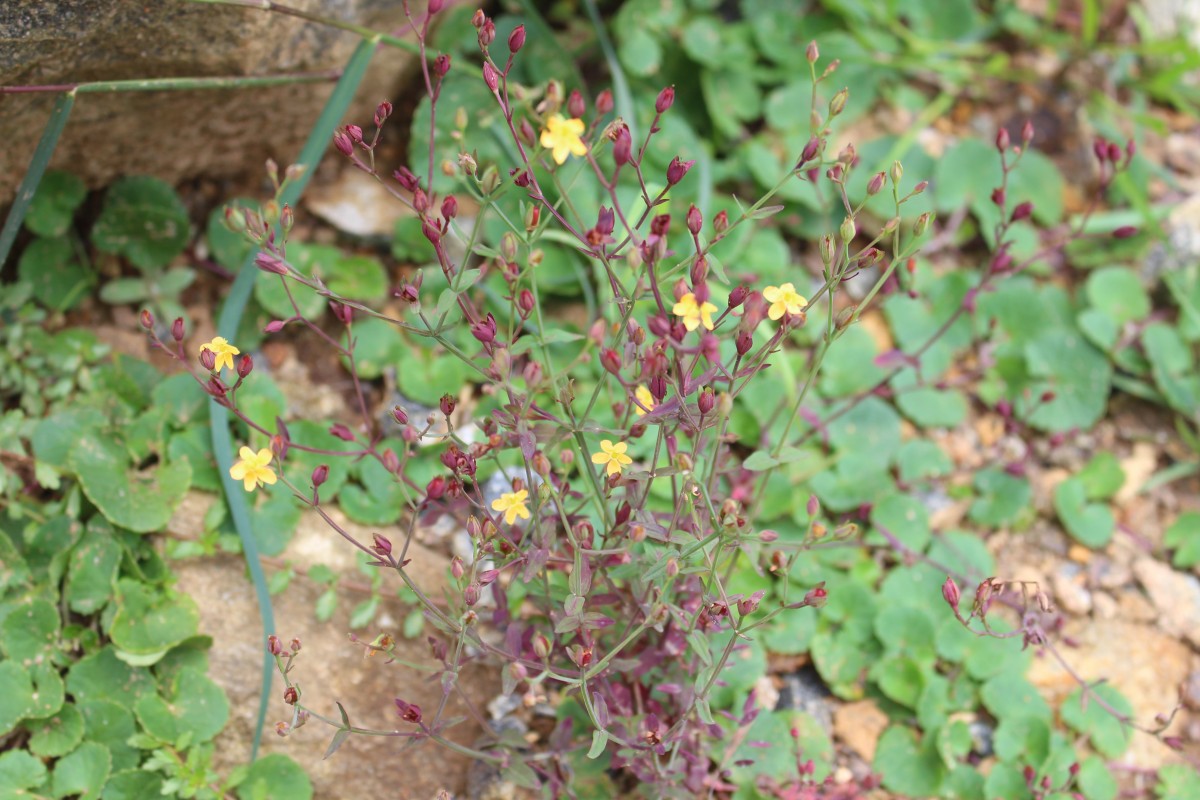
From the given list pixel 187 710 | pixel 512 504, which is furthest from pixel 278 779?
pixel 512 504

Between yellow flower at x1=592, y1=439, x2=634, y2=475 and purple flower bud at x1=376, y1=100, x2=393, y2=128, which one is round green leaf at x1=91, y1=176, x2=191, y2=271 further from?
yellow flower at x1=592, y1=439, x2=634, y2=475

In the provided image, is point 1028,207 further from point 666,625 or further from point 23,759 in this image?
point 23,759

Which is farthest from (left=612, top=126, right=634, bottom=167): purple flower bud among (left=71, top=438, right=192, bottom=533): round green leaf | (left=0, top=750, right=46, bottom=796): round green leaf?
(left=0, top=750, right=46, bottom=796): round green leaf

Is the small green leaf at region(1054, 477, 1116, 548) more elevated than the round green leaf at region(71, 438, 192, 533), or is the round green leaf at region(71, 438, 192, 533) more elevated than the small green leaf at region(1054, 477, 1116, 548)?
the round green leaf at region(71, 438, 192, 533)

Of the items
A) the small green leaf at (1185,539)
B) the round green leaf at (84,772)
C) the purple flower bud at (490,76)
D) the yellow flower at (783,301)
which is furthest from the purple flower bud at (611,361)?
the small green leaf at (1185,539)

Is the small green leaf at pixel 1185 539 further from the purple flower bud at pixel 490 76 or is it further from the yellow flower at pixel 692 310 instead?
the purple flower bud at pixel 490 76

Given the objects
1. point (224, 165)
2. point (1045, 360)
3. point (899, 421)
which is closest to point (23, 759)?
point (224, 165)
